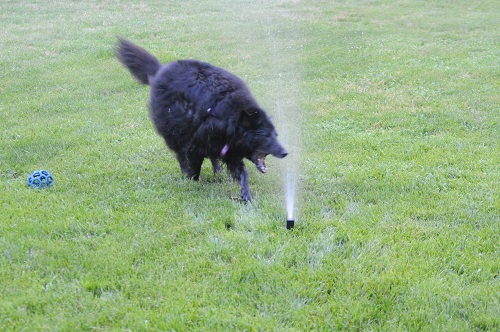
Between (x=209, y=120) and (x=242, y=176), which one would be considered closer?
(x=209, y=120)

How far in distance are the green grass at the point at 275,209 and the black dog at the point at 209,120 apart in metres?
0.39

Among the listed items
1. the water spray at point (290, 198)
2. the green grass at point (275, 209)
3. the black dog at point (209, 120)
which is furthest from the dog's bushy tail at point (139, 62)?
the water spray at point (290, 198)

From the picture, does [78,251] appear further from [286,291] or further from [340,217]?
[340,217]

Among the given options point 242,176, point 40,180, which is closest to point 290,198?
point 242,176

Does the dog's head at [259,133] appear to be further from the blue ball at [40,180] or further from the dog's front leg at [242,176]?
the blue ball at [40,180]

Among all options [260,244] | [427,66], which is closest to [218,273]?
[260,244]

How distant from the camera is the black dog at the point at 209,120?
5.36 metres

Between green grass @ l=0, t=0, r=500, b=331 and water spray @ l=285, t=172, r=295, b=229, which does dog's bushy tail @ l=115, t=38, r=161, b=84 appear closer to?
green grass @ l=0, t=0, r=500, b=331

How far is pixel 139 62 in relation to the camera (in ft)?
22.0

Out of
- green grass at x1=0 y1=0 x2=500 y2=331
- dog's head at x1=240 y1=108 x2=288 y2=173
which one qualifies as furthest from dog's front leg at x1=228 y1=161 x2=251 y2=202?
dog's head at x1=240 y1=108 x2=288 y2=173

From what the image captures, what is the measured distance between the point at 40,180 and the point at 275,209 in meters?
2.56

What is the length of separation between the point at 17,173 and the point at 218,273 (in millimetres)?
3401

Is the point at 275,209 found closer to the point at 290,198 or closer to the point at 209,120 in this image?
the point at 290,198

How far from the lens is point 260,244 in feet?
14.5
